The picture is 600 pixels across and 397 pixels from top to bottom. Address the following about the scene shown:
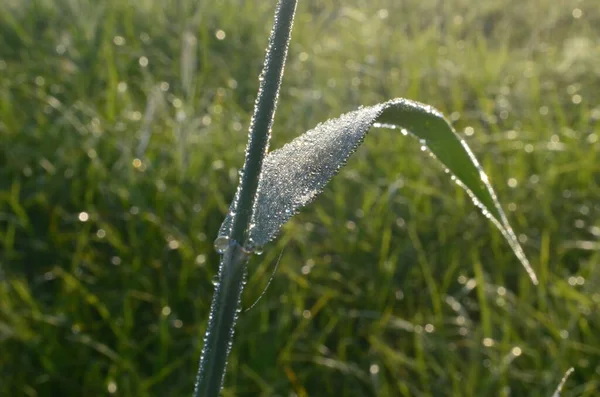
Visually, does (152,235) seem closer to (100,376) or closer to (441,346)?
(100,376)

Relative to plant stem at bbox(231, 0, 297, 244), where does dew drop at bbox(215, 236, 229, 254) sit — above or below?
below

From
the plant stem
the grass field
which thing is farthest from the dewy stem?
the grass field

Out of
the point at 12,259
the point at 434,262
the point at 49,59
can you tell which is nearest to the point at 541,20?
the point at 434,262

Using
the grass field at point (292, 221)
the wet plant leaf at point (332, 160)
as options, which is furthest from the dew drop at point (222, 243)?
the grass field at point (292, 221)

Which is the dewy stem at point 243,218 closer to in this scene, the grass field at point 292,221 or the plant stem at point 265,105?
the plant stem at point 265,105

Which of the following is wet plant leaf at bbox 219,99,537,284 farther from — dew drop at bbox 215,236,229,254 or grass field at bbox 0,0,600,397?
grass field at bbox 0,0,600,397
